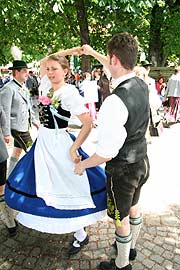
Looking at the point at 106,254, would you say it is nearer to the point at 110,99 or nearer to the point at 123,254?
the point at 123,254

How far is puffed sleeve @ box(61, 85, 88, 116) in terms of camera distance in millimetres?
2828

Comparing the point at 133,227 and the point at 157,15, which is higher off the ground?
the point at 157,15

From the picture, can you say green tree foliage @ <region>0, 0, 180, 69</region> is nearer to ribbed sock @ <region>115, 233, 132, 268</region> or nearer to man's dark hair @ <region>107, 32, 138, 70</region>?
man's dark hair @ <region>107, 32, 138, 70</region>

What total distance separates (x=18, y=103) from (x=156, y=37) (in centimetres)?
1265

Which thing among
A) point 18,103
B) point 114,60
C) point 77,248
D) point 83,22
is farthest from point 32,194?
point 83,22

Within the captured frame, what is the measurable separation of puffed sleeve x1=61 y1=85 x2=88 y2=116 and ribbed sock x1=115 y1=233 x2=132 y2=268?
1.12 metres

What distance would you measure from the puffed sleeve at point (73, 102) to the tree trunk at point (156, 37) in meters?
11.7

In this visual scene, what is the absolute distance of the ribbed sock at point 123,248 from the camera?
2.63 meters

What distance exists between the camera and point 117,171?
8.03 feet

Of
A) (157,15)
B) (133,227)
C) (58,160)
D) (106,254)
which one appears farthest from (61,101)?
(157,15)

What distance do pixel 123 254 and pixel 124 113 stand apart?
1234 millimetres

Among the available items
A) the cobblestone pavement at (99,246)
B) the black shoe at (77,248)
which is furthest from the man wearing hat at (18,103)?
the black shoe at (77,248)

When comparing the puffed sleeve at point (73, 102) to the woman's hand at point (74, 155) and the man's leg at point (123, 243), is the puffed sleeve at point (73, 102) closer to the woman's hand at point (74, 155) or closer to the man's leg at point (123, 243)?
the woman's hand at point (74, 155)

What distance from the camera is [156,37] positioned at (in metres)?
15.4
